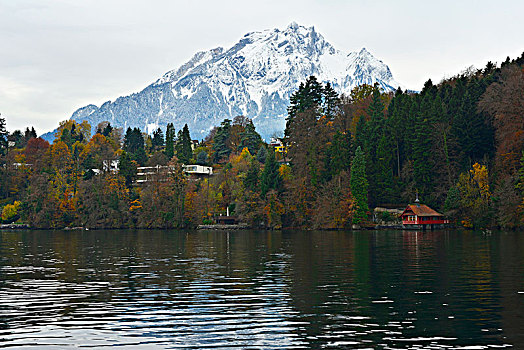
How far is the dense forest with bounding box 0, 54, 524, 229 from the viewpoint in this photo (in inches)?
4183

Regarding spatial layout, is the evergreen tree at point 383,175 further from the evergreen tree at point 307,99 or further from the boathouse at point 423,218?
the evergreen tree at point 307,99

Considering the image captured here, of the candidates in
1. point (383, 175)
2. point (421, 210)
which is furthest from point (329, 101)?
point (421, 210)

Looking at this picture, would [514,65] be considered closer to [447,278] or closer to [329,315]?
[447,278]

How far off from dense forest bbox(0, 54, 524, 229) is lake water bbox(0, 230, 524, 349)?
205 ft

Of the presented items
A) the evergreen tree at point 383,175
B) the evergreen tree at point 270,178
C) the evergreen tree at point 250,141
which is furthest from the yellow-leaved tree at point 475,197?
the evergreen tree at point 250,141

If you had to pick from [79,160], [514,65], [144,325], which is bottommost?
[144,325]

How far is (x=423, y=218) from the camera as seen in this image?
4424 inches

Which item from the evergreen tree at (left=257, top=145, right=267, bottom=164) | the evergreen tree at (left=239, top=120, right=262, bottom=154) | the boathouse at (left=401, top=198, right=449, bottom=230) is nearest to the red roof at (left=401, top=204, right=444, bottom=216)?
the boathouse at (left=401, top=198, right=449, bottom=230)

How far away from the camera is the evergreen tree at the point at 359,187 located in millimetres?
118375

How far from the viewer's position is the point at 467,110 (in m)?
118

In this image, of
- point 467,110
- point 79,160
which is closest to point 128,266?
point 467,110

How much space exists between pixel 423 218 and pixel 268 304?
297 ft

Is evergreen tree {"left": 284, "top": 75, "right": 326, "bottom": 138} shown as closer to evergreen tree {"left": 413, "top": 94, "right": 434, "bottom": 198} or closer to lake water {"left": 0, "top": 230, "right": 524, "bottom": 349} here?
evergreen tree {"left": 413, "top": 94, "right": 434, "bottom": 198}

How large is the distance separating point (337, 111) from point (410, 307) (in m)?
132
